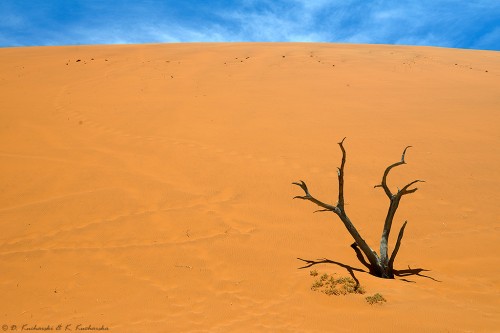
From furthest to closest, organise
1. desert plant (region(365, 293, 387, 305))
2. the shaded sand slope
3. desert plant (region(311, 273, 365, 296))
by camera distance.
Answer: desert plant (region(311, 273, 365, 296)), the shaded sand slope, desert plant (region(365, 293, 387, 305))

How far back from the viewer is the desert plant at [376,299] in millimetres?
3500

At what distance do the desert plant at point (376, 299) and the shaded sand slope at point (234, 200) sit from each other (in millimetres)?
93

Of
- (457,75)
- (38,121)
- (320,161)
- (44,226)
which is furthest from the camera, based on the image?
(457,75)

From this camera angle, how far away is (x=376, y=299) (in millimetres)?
3510

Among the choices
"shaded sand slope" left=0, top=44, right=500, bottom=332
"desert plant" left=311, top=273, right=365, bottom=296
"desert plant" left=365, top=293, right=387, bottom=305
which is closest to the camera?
"desert plant" left=365, top=293, right=387, bottom=305

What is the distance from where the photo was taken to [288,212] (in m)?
5.75

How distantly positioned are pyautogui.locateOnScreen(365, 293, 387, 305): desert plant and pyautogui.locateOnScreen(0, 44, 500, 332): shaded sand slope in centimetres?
9

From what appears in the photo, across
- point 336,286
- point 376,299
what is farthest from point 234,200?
point 376,299

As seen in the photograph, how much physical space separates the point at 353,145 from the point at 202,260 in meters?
4.83

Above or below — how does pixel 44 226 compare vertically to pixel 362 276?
above

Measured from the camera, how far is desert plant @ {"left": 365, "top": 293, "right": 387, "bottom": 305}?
350cm

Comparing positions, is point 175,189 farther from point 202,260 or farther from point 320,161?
point 320,161

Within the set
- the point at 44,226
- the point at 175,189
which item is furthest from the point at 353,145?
the point at 44,226

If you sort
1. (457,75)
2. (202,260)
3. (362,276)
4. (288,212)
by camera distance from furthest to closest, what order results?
(457,75)
(288,212)
(202,260)
(362,276)
